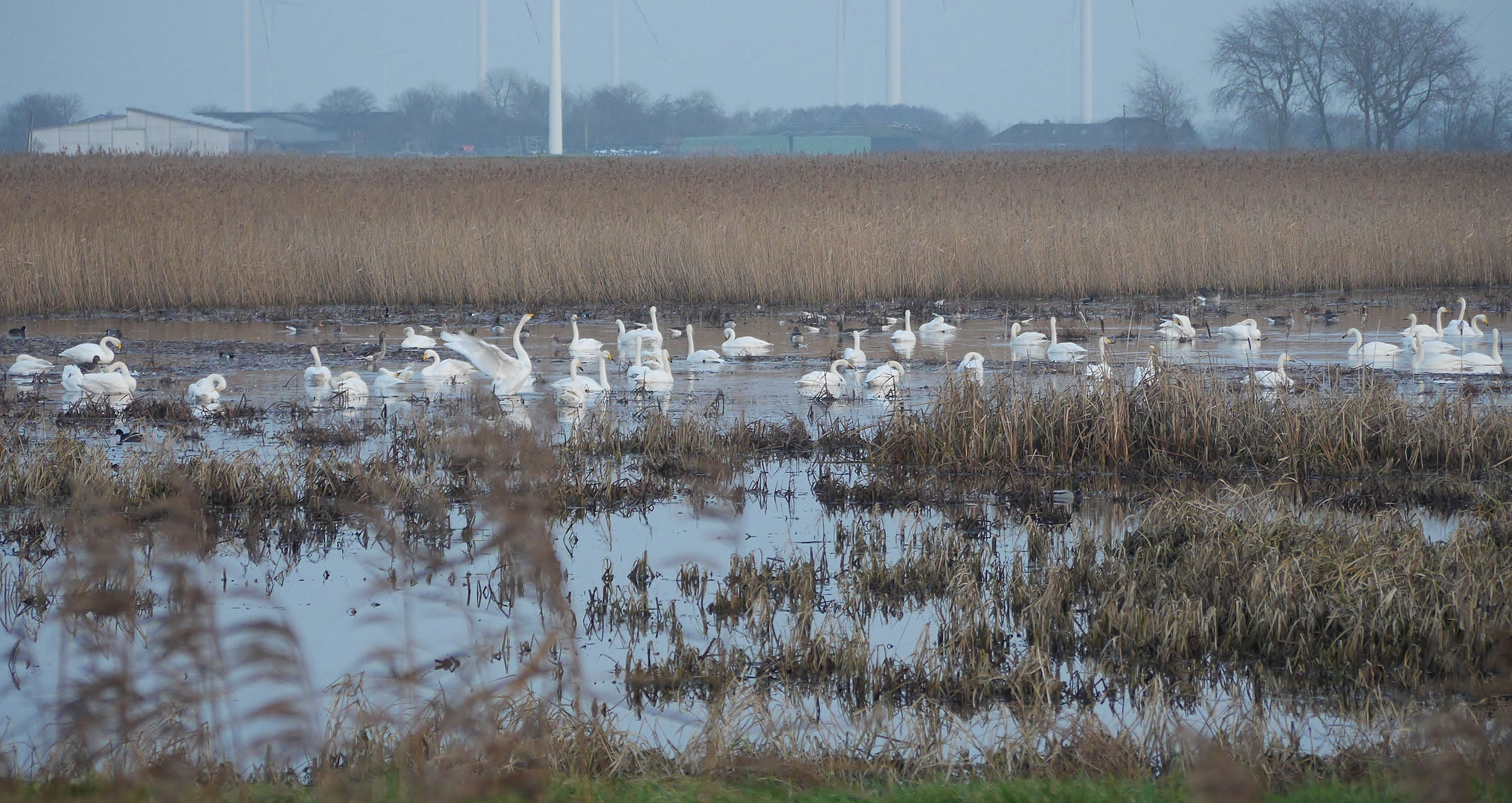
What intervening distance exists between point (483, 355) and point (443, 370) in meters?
1.86

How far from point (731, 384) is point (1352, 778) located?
8.69 meters

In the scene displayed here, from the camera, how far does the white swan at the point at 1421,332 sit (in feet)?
42.1

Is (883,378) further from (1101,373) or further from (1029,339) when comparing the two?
(1029,339)

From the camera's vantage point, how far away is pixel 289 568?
7004mm

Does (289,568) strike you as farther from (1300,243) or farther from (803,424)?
(1300,243)

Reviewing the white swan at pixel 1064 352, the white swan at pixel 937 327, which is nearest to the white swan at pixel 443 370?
the white swan at pixel 937 327

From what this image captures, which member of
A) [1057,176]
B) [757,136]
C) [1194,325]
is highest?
[757,136]

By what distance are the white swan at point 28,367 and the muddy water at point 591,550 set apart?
549 mm

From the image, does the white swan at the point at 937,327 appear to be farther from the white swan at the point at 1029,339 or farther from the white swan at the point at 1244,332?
the white swan at the point at 1244,332

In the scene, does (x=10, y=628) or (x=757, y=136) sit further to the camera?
(x=757, y=136)

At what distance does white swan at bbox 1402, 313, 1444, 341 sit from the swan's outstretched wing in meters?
8.30

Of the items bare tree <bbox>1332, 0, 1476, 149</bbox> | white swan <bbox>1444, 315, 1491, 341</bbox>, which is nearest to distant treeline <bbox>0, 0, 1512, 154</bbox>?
bare tree <bbox>1332, 0, 1476, 149</bbox>

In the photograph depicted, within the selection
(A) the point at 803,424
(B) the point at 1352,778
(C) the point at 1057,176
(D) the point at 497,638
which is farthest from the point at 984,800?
(C) the point at 1057,176

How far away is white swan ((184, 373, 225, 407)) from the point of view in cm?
1056
